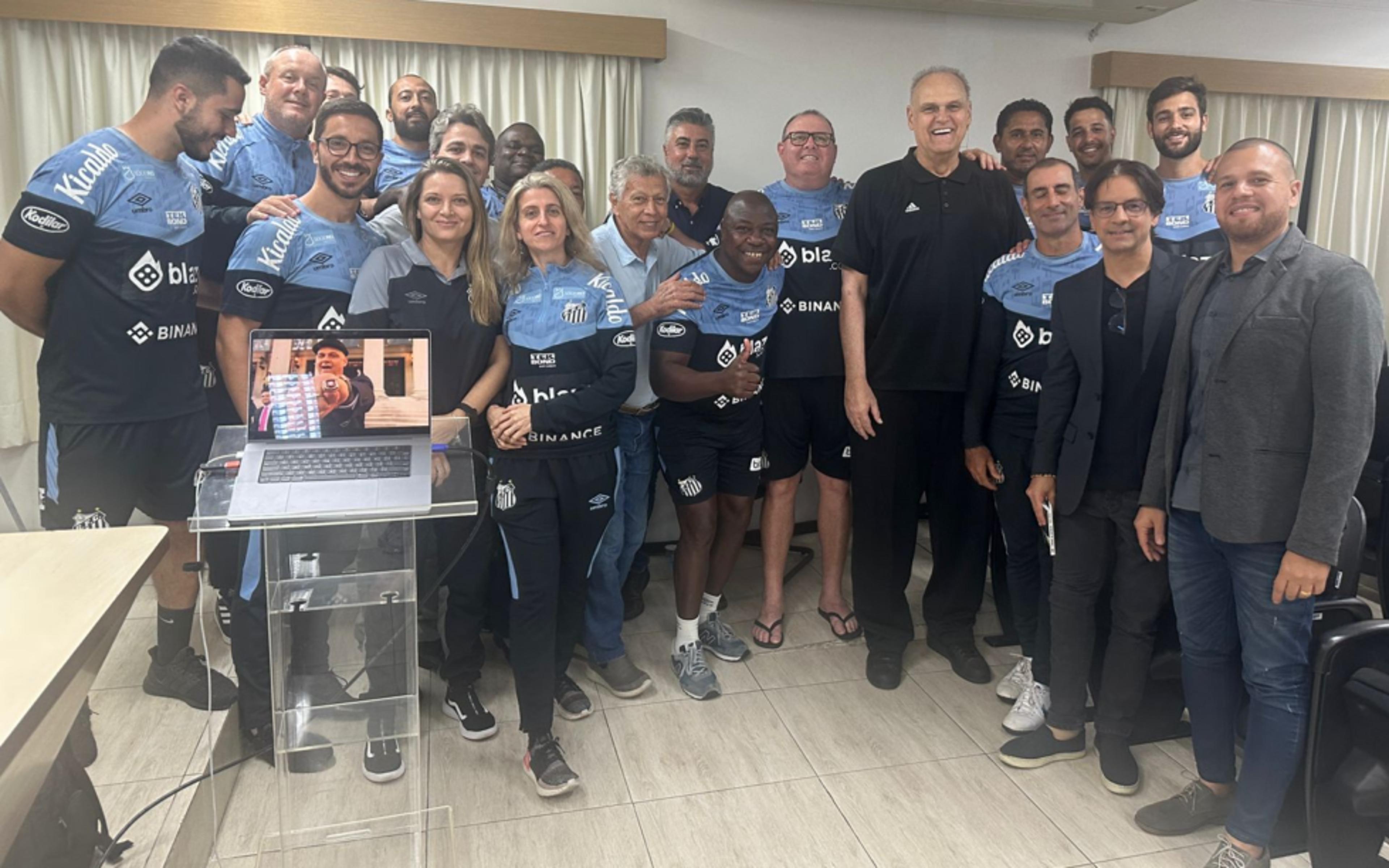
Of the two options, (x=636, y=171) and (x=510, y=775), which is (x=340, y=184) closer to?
(x=636, y=171)

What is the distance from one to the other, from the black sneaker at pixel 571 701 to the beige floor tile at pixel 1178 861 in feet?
4.66

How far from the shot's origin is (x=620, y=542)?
2.82m

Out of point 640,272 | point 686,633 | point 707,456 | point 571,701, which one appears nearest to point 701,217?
point 640,272

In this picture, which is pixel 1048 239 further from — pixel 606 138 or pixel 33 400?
pixel 33 400

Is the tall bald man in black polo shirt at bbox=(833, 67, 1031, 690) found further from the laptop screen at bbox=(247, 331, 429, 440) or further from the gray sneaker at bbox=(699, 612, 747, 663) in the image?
the laptop screen at bbox=(247, 331, 429, 440)

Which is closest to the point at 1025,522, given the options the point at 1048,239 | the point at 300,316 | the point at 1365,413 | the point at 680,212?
the point at 1048,239

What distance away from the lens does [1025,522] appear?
2639 millimetres

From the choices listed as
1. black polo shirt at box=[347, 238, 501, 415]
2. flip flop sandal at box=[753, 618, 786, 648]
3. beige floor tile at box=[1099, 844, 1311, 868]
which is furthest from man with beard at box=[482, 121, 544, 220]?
beige floor tile at box=[1099, 844, 1311, 868]

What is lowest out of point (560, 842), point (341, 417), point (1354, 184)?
point (560, 842)

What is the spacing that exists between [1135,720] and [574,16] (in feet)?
10.9

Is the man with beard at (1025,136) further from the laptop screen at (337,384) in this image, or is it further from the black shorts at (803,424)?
the laptop screen at (337,384)

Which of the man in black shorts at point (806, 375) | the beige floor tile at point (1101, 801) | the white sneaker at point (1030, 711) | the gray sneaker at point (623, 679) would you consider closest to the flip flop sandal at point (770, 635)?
the man in black shorts at point (806, 375)

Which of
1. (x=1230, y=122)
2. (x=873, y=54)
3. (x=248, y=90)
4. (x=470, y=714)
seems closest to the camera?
(x=470, y=714)

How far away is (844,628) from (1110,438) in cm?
129
